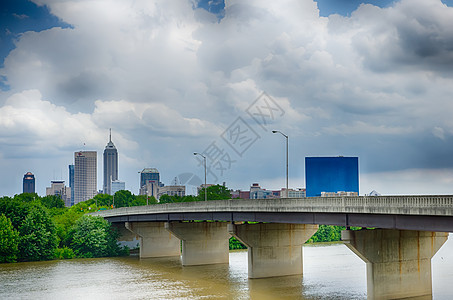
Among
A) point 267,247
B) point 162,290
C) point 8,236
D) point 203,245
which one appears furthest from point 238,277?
point 8,236

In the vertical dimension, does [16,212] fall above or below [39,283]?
above

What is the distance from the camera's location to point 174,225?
69.1 meters

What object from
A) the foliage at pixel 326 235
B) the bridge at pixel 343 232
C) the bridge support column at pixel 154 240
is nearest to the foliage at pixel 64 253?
the bridge support column at pixel 154 240

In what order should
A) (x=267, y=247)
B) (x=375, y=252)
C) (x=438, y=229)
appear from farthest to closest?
(x=267, y=247) → (x=375, y=252) → (x=438, y=229)

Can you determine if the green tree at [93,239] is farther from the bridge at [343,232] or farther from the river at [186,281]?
the bridge at [343,232]

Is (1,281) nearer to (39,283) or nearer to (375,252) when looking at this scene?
(39,283)

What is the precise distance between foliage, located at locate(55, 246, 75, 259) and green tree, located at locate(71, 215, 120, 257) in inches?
51.6

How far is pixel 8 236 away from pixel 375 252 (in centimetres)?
5272

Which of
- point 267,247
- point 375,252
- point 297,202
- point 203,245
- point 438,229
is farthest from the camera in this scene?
point 203,245

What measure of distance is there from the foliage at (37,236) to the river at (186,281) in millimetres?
3020

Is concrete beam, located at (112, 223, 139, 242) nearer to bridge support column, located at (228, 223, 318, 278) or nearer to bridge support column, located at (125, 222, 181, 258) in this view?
bridge support column, located at (125, 222, 181, 258)

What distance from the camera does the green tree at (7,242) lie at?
242 feet

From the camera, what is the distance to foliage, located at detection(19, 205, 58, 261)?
76.6m

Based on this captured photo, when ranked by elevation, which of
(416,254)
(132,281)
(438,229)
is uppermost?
(438,229)
